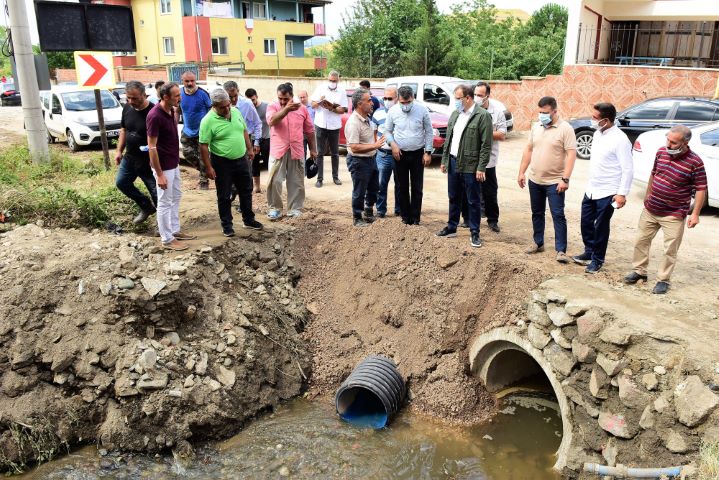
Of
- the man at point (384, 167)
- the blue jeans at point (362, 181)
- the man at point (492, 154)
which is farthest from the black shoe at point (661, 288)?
the blue jeans at point (362, 181)

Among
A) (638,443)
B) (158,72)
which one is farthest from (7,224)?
(158,72)

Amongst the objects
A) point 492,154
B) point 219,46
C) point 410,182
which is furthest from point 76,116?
point 219,46

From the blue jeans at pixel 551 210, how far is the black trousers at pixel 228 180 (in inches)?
139

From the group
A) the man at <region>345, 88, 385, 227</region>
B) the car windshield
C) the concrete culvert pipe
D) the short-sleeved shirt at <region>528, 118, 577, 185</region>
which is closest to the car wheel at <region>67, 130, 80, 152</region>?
the car windshield

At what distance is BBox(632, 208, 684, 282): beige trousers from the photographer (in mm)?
Answer: 5828

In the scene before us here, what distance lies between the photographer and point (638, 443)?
16.1 ft

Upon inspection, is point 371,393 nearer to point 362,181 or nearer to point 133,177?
point 362,181

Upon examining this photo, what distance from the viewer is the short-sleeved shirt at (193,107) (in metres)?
8.73

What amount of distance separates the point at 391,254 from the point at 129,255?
10.4 ft

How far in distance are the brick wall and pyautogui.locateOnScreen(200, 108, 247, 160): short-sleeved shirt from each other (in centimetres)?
1311

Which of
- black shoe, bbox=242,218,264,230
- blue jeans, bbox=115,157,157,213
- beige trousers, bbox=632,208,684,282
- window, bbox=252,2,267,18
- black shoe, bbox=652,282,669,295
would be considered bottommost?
black shoe, bbox=652,282,669,295

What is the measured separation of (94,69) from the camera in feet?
30.6

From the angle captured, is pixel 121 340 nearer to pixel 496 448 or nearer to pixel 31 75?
pixel 496 448

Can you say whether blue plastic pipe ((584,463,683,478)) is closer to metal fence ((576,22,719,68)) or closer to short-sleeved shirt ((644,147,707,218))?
short-sleeved shirt ((644,147,707,218))
